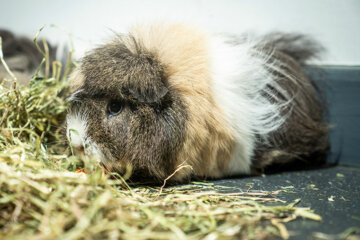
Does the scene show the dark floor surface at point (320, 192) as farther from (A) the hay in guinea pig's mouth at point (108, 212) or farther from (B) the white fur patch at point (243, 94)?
(B) the white fur patch at point (243, 94)

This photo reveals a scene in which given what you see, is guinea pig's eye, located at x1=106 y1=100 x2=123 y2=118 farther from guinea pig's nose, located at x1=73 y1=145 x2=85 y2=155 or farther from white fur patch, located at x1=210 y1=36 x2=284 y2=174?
white fur patch, located at x1=210 y1=36 x2=284 y2=174

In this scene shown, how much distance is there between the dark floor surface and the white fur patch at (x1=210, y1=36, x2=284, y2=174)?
0.63 feet

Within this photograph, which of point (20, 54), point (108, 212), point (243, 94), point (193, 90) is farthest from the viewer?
point (20, 54)

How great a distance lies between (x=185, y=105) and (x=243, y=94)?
14.5 inches

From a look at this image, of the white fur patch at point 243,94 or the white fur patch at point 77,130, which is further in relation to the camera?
the white fur patch at point 243,94

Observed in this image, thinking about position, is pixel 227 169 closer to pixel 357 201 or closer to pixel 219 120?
pixel 219 120

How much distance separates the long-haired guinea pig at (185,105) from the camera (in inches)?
52.3

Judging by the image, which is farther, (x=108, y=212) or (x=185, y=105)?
(x=185, y=105)

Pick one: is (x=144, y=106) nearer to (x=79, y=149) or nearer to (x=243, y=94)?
(x=79, y=149)

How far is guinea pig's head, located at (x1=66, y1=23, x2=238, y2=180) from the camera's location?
1321 mm

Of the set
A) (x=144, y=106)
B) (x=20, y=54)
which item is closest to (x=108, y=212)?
(x=144, y=106)

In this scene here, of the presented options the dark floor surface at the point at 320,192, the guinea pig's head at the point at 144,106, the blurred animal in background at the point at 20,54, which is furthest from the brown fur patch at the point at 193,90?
the blurred animal in background at the point at 20,54

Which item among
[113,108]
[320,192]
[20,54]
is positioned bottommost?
[320,192]

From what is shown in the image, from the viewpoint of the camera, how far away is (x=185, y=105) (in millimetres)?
1377
